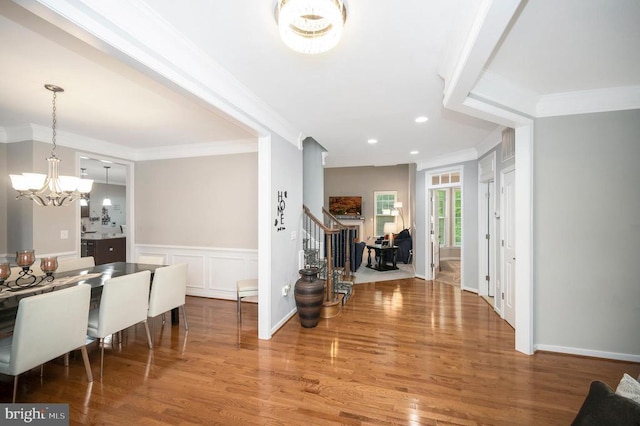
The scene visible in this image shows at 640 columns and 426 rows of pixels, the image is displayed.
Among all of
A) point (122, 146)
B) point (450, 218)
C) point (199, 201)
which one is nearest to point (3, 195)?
point (122, 146)

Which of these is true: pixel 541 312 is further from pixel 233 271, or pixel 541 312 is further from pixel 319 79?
pixel 233 271

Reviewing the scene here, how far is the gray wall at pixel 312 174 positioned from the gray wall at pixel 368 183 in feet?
16.5

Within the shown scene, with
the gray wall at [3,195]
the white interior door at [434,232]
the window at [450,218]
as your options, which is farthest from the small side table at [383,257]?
the gray wall at [3,195]

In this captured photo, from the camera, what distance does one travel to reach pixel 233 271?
466 centimetres

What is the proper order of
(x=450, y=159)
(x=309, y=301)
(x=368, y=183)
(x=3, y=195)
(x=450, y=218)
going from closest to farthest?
(x=309, y=301) < (x=3, y=195) < (x=450, y=159) < (x=450, y=218) < (x=368, y=183)

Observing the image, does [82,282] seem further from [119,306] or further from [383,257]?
[383,257]

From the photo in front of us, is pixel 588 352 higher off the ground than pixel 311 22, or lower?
lower

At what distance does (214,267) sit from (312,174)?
92.8 inches

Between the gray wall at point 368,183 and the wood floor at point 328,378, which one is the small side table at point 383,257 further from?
the wood floor at point 328,378

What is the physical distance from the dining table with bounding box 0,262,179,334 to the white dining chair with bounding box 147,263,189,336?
0.46 m

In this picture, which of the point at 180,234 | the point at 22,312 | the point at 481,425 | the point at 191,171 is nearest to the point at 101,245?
the point at 180,234

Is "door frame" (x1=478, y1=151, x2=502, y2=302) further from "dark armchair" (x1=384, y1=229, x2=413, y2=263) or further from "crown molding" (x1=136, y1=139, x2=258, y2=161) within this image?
"crown molding" (x1=136, y1=139, x2=258, y2=161)
